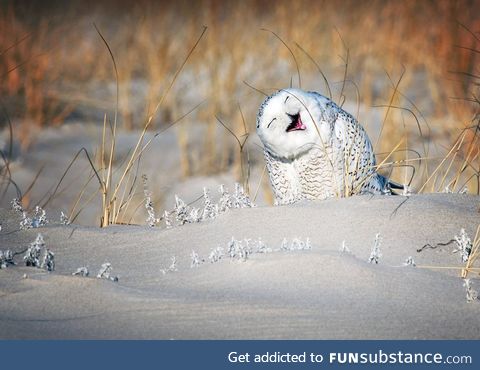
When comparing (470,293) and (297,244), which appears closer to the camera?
(470,293)

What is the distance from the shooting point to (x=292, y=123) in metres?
3.57

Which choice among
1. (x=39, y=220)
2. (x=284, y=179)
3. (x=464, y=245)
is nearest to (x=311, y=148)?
(x=284, y=179)

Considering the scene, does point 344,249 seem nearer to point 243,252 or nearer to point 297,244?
point 297,244

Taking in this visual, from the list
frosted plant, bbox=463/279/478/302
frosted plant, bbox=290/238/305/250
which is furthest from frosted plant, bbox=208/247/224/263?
frosted plant, bbox=463/279/478/302

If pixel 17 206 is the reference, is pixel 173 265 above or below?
below

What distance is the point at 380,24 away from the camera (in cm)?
859

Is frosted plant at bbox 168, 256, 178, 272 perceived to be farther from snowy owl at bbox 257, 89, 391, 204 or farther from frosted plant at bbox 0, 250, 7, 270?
snowy owl at bbox 257, 89, 391, 204

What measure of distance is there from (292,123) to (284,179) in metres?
0.26

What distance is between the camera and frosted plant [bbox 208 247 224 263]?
303 centimetres

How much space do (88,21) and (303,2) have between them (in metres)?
2.36

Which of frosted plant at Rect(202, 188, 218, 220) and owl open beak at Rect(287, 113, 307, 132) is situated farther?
frosted plant at Rect(202, 188, 218, 220)

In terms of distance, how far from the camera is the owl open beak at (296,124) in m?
3.56

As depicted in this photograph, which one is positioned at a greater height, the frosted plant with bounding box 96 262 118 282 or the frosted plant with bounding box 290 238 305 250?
the frosted plant with bounding box 290 238 305 250

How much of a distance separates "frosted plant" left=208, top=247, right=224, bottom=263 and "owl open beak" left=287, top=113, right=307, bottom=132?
0.67 metres
